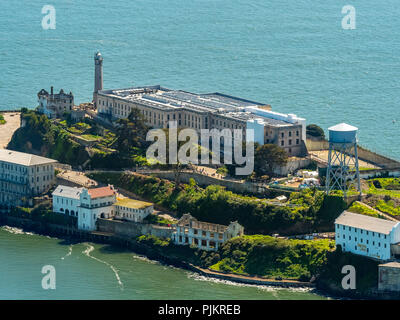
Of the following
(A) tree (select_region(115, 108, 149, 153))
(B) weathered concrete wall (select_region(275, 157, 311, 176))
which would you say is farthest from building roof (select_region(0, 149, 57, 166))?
(B) weathered concrete wall (select_region(275, 157, 311, 176))

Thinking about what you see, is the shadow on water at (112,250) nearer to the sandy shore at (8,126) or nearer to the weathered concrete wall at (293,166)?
the weathered concrete wall at (293,166)

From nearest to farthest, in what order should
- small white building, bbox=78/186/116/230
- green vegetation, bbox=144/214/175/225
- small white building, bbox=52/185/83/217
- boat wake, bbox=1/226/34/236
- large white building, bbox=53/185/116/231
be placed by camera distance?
green vegetation, bbox=144/214/175/225, small white building, bbox=78/186/116/230, large white building, bbox=53/185/116/231, boat wake, bbox=1/226/34/236, small white building, bbox=52/185/83/217

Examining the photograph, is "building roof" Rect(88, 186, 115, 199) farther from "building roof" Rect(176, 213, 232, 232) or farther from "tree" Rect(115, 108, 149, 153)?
"tree" Rect(115, 108, 149, 153)

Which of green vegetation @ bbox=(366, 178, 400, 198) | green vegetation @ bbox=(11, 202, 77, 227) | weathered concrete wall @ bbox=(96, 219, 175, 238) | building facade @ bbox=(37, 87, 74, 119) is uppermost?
building facade @ bbox=(37, 87, 74, 119)

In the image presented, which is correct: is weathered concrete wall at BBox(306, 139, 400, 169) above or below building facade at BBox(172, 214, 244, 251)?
above

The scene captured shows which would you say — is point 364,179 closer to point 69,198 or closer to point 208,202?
point 208,202

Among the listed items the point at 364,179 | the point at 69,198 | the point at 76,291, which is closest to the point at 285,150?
the point at 364,179

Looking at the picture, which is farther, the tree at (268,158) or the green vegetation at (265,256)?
the tree at (268,158)

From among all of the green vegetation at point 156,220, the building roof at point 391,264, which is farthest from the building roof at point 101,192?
the building roof at point 391,264
